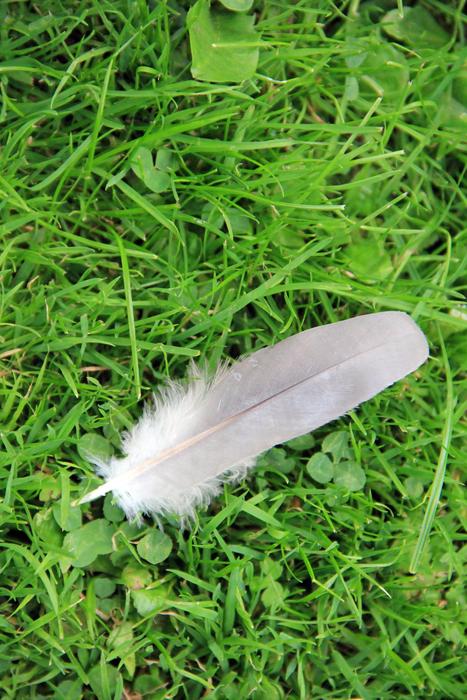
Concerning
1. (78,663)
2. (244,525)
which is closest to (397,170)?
(244,525)

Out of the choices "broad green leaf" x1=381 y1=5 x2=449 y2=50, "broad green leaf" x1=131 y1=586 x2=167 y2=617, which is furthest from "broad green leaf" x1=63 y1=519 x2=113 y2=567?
"broad green leaf" x1=381 y1=5 x2=449 y2=50

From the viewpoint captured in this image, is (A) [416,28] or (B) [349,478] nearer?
(B) [349,478]

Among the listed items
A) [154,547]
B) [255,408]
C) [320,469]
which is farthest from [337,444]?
[154,547]

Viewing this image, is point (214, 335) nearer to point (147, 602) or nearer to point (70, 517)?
point (70, 517)

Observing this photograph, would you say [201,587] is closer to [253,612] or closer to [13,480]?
[253,612]

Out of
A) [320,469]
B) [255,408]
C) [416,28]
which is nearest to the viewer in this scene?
[255,408]

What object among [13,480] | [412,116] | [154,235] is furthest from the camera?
[412,116]
